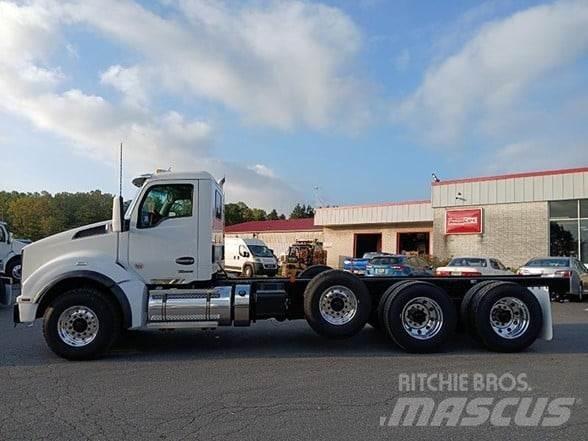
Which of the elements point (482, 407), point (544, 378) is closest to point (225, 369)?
point (482, 407)

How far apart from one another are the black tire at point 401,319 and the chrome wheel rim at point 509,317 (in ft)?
2.32

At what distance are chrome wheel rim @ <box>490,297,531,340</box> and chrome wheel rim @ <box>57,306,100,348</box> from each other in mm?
6255

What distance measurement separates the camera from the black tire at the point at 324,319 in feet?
28.2

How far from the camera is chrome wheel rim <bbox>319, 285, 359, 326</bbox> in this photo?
8.66 metres

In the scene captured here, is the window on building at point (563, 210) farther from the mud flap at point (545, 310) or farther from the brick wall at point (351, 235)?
the mud flap at point (545, 310)

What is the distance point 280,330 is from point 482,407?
564cm

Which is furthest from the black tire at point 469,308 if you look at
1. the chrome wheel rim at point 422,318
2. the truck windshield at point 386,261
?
the truck windshield at point 386,261

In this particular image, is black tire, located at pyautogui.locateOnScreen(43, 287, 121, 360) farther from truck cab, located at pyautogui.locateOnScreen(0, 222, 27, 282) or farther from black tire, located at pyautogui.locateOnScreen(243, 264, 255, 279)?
black tire, located at pyautogui.locateOnScreen(243, 264, 255, 279)

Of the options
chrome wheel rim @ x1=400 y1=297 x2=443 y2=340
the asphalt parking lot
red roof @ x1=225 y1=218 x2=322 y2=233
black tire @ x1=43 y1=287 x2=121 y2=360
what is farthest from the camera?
red roof @ x1=225 y1=218 x2=322 y2=233

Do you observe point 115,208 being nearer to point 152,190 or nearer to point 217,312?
point 152,190

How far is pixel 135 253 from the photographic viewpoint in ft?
28.1

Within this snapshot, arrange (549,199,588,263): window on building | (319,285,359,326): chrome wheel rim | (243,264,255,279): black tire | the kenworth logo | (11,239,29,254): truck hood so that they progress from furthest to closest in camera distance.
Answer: (243,264,255,279): black tire
(549,199,588,263): window on building
(11,239,29,254): truck hood
(319,285,359,326): chrome wheel rim
the kenworth logo

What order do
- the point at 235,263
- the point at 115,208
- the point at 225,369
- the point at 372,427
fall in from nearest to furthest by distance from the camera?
1. the point at 372,427
2. the point at 225,369
3. the point at 115,208
4. the point at 235,263

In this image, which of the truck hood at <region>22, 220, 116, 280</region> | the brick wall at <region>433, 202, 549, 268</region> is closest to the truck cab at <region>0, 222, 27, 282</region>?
the truck hood at <region>22, 220, 116, 280</region>
